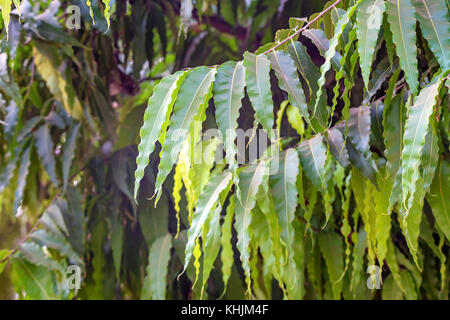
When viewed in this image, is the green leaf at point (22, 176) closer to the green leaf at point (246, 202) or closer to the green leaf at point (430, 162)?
the green leaf at point (246, 202)

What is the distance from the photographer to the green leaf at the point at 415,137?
50 cm

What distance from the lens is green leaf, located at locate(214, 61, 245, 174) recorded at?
53 cm

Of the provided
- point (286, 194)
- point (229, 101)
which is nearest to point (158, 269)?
point (286, 194)

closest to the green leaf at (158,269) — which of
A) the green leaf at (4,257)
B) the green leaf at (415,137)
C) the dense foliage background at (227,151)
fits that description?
the dense foliage background at (227,151)

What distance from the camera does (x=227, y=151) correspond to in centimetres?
53

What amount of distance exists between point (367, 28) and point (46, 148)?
31.5 inches

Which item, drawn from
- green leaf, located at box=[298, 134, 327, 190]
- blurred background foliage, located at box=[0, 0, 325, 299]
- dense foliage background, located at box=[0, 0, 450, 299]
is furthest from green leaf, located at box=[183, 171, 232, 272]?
blurred background foliage, located at box=[0, 0, 325, 299]

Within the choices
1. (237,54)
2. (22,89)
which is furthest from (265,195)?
(22,89)

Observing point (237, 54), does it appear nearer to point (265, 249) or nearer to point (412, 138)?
point (265, 249)

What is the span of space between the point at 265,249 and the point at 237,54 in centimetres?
57

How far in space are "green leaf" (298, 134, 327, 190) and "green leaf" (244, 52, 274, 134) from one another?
0.55 feet

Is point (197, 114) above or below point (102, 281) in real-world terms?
above

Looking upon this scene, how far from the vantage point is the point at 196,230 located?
0.59 m

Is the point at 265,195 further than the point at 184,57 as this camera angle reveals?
No
